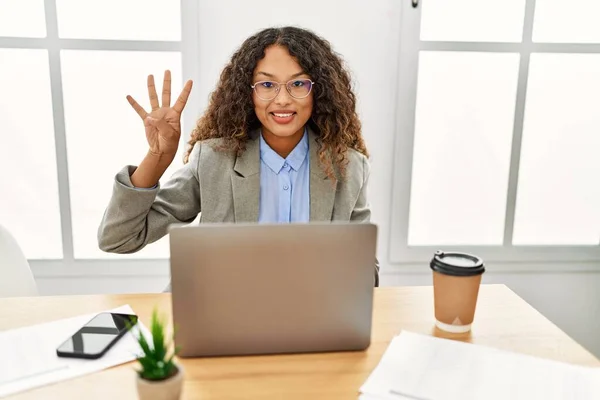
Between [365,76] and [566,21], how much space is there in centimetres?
90

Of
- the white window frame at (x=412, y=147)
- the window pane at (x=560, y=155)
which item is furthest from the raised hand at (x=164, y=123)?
the window pane at (x=560, y=155)

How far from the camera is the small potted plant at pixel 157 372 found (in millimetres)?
662

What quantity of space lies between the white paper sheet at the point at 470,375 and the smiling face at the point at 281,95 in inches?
29.0

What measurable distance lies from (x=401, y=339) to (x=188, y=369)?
395 mm

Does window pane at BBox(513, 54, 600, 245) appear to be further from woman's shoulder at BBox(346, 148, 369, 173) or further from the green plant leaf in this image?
the green plant leaf

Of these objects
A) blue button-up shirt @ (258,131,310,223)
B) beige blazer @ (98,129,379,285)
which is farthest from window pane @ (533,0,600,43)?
blue button-up shirt @ (258,131,310,223)

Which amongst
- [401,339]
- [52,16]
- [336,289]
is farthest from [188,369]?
[52,16]

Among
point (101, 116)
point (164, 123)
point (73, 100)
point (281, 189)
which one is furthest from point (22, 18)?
point (281, 189)

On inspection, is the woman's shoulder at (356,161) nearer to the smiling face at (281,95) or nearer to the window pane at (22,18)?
the smiling face at (281,95)

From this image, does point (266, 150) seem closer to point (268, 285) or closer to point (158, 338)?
point (268, 285)

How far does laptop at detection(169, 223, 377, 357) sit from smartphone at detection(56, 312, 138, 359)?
0.13 metres

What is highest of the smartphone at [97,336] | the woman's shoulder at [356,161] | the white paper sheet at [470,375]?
the woman's shoulder at [356,161]

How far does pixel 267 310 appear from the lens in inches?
34.7

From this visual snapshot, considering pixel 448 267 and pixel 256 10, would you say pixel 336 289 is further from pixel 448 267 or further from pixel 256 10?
pixel 256 10
